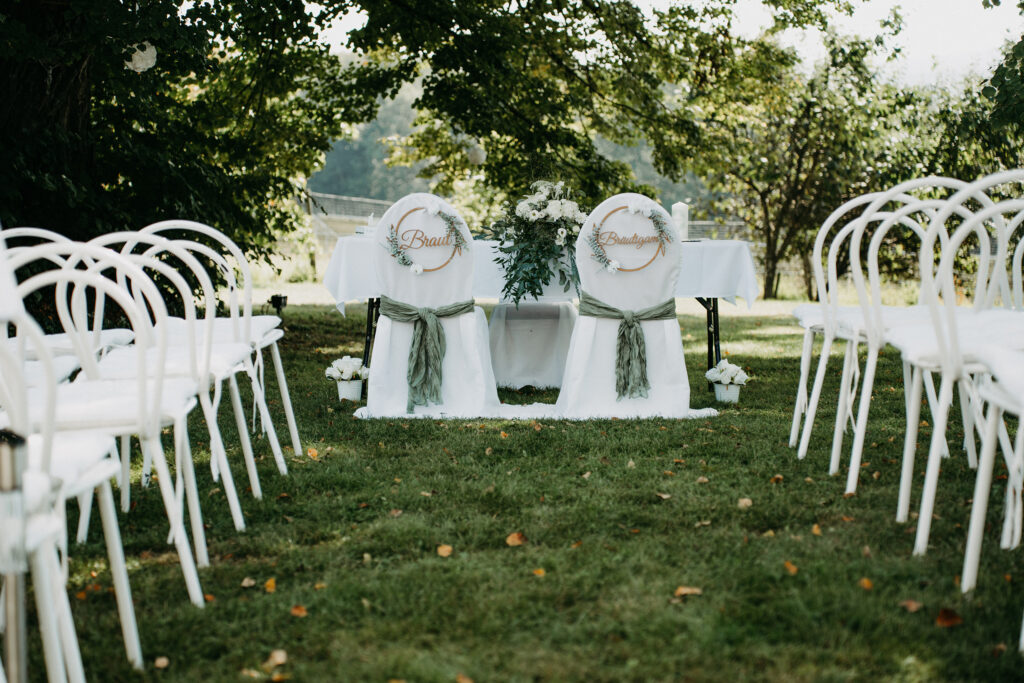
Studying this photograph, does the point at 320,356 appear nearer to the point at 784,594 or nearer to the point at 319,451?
the point at 319,451

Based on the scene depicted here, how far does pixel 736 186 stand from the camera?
51.7 ft

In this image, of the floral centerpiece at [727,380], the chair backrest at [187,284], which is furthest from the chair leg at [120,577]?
the floral centerpiece at [727,380]

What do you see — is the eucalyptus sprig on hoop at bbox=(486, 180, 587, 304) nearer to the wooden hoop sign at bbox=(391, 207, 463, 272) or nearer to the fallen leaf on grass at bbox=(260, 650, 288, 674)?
the wooden hoop sign at bbox=(391, 207, 463, 272)

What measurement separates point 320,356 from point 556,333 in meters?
2.54

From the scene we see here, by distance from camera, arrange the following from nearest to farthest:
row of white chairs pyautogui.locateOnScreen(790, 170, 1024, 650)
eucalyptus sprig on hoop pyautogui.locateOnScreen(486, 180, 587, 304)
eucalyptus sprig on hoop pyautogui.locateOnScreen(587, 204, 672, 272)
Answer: row of white chairs pyautogui.locateOnScreen(790, 170, 1024, 650), eucalyptus sprig on hoop pyautogui.locateOnScreen(587, 204, 672, 272), eucalyptus sprig on hoop pyautogui.locateOnScreen(486, 180, 587, 304)

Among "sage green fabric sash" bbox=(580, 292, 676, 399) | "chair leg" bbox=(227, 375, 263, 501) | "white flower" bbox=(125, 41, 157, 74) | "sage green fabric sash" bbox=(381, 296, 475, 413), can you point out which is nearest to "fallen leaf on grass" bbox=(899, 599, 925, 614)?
"chair leg" bbox=(227, 375, 263, 501)

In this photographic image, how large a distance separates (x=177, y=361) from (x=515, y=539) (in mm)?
1264

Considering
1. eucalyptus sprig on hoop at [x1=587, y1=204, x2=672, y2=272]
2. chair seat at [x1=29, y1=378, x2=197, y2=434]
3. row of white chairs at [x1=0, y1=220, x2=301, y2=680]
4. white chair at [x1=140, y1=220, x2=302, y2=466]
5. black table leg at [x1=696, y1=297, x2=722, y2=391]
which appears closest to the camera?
row of white chairs at [x1=0, y1=220, x2=301, y2=680]

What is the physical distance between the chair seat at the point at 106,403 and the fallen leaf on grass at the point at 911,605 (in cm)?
191

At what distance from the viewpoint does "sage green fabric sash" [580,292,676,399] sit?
4.71 m

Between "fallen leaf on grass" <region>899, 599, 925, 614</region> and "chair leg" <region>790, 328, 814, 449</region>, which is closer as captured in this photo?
"fallen leaf on grass" <region>899, 599, 925, 614</region>

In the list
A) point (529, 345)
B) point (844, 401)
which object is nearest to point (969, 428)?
point (844, 401)

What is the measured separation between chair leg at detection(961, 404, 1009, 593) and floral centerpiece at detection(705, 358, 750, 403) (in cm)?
293

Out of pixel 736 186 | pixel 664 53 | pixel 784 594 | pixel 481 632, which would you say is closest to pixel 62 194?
pixel 481 632
